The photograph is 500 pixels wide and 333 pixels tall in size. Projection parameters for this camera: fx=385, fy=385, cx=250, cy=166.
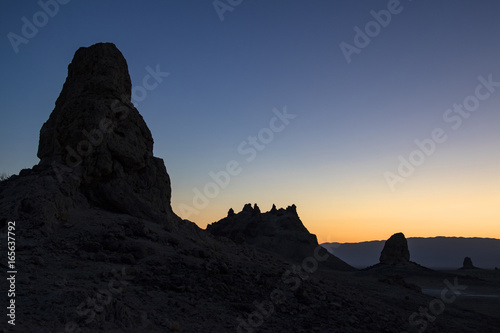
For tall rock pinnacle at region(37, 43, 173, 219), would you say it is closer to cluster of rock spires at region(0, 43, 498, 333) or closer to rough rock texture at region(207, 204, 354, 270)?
cluster of rock spires at region(0, 43, 498, 333)

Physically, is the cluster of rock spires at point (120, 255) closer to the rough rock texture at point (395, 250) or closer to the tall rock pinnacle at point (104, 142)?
the tall rock pinnacle at point (104, 142)

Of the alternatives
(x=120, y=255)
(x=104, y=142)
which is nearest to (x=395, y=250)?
(x=104, y=142)

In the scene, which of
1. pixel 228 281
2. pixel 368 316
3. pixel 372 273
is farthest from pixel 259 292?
pixel 372 273

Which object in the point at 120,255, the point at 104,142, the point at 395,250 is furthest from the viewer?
the point at 395,250

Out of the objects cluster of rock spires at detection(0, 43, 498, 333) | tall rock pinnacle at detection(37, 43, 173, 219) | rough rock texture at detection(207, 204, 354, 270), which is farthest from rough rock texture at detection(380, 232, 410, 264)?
tall rock pinnacle at detection(37, 43, 173, 219)

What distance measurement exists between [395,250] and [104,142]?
46.4 meters

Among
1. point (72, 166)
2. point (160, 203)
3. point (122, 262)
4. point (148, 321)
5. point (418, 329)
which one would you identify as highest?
point (72, 166)

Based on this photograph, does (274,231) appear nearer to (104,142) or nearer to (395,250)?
(395,250)

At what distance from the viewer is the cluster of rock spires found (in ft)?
29.6

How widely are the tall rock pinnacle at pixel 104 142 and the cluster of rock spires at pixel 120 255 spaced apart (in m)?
0.05

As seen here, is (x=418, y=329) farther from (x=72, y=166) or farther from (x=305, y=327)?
(x=72, y=166)

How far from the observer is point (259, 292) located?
12.2 m

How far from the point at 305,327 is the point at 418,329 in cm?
579

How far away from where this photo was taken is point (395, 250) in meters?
52.5
